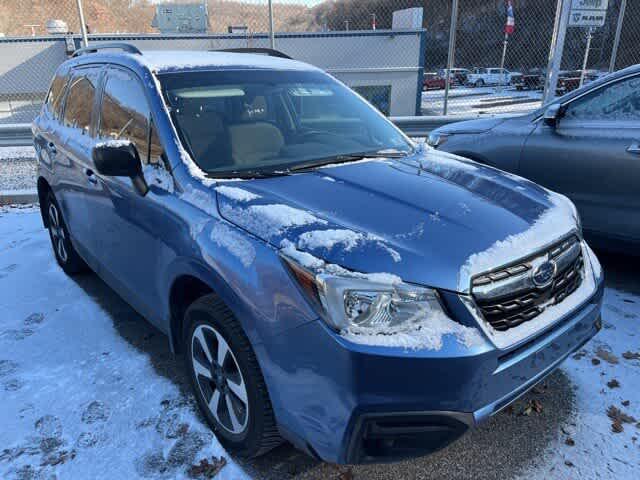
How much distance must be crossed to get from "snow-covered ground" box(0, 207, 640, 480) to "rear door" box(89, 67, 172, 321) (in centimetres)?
42

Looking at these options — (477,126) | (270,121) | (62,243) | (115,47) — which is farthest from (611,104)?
(62,243)

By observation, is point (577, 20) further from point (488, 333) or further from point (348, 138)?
point (488, 333)

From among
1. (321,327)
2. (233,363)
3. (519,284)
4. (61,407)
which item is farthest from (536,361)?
(61,407)

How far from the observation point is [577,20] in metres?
7.68

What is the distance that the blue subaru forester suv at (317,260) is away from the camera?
5.63 ft

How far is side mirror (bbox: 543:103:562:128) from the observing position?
398 centimetres

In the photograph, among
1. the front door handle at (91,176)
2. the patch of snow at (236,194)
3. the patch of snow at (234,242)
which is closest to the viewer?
the patch of snow at (234,242)

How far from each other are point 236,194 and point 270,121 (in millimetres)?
997

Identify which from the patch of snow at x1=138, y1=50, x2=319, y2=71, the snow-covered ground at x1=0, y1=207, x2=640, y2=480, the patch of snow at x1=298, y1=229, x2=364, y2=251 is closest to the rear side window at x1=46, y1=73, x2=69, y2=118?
the patch of snow at x1=138, y1=50, x2=319, y2=71

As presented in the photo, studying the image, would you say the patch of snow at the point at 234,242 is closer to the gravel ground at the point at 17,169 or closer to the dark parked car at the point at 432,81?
the gravel ground at the point at 17,169

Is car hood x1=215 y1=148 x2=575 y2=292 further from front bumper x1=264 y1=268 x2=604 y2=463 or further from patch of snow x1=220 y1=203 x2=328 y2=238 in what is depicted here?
front bumper x1=264 y1=268 x2=604 y2=463

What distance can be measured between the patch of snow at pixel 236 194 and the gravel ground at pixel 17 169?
5.93 m

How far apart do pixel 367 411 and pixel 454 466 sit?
0.85 m

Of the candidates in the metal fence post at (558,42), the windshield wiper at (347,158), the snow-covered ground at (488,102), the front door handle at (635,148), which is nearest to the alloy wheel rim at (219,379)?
the windshield wiper at (347,158)
